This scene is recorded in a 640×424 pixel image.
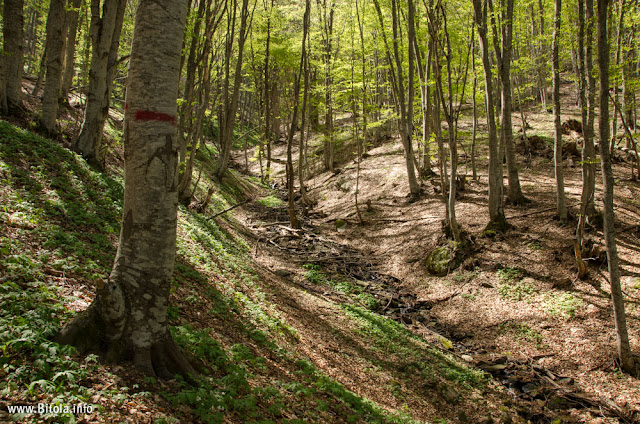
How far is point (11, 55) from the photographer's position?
8.79 m

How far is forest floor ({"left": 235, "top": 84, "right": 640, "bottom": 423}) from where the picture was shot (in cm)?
628

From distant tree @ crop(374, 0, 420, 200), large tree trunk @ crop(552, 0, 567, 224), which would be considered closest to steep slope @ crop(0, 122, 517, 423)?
large tree trunk @ crop(552, 0, 567, 224)

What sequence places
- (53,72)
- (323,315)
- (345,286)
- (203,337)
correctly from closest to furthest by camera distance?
(203,337) < (323,315) < (53,72) < (345,286)

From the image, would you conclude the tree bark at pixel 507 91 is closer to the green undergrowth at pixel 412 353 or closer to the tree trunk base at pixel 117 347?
the green undergrowth at pixel 412 353

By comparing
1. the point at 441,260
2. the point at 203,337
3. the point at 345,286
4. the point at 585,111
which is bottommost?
the point at 345,286

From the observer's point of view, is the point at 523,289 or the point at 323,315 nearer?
the point at 323,315

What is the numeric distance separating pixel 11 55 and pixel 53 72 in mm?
1179

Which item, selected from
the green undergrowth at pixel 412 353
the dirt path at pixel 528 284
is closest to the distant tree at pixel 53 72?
the green undergrowth at pixel 412 353

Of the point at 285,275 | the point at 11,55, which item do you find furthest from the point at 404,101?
the point at 11,55

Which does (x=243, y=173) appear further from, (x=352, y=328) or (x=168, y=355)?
(x=168, y=355)

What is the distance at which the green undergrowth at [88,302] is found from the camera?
2672 mm

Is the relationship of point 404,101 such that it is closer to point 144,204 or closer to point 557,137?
point 557,137

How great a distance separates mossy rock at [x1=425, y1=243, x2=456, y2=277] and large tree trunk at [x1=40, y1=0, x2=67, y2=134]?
10524mm

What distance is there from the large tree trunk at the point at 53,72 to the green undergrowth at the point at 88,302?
59.4 inches
